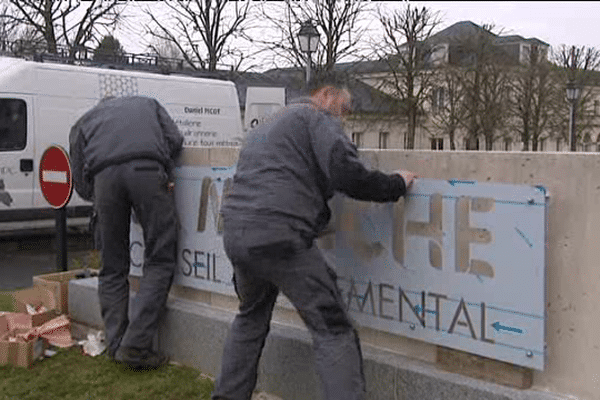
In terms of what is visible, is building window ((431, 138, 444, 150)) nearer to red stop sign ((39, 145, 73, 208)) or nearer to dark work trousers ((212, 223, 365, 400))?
red stop sign ((39, 145, 73, 208))

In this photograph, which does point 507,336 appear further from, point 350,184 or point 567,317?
point 350,184

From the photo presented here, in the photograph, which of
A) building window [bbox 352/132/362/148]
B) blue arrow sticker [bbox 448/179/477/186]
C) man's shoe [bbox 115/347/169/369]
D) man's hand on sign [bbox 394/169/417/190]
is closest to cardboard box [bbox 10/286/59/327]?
man's shoe [bbox 115/347/169/369]

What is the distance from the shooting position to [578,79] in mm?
38031

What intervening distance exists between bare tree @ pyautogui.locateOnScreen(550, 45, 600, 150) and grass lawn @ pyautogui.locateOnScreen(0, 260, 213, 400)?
35.0 meters

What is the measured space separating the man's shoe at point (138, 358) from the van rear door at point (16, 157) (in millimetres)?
6459

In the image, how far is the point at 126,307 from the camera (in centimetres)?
512

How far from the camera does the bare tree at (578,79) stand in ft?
124

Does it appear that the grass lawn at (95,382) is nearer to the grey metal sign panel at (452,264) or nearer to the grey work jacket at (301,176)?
the grey metal sign panel at (452,264)

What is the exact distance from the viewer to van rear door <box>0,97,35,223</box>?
35.1 feet

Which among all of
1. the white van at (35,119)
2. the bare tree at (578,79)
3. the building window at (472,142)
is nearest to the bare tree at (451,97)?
the building window at (472,142)

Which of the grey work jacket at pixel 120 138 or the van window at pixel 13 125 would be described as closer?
the grey work jacket at pixel 120 138

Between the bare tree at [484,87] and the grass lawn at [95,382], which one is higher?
the bare tree at [484,87]

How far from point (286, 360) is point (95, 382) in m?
1.24

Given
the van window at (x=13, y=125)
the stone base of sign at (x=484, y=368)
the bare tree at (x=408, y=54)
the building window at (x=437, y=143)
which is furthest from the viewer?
the building window at (x=437, y=143)
